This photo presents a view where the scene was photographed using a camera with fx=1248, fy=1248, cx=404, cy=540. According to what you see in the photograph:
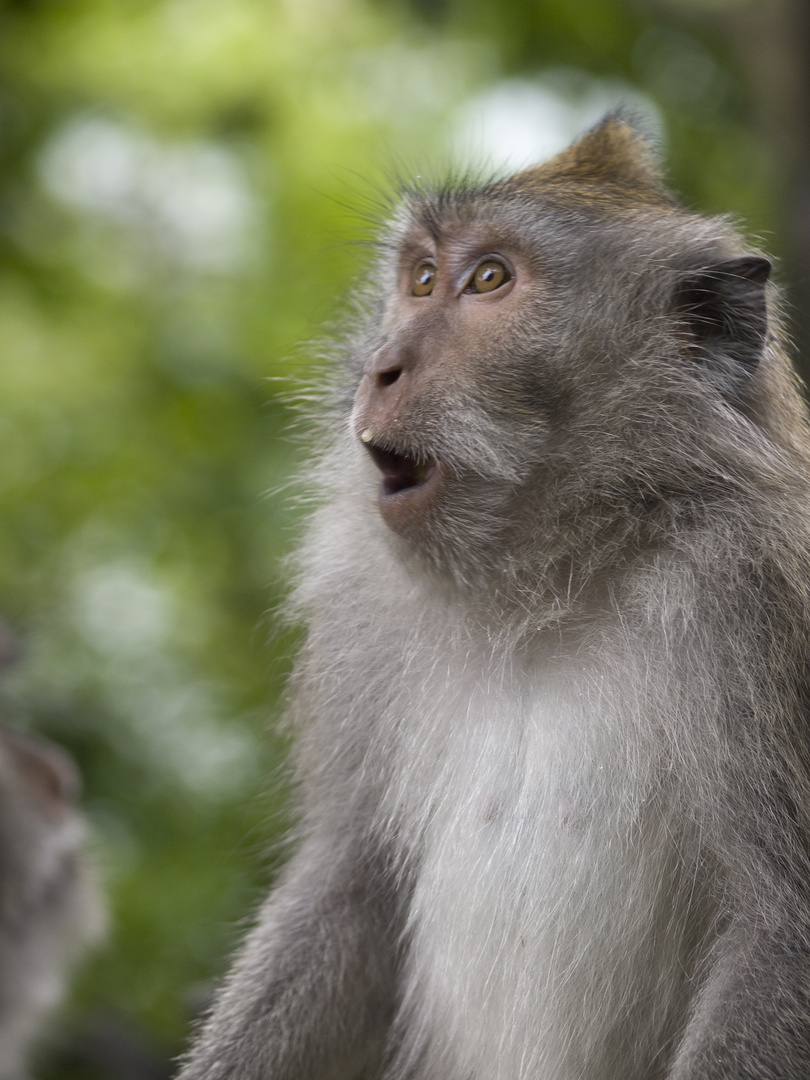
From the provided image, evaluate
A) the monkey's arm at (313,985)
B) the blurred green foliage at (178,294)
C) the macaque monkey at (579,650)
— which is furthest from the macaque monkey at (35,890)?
the macaque monkey at (579,650)

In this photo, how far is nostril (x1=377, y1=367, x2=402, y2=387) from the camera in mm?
2440

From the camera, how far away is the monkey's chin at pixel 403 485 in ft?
8.06

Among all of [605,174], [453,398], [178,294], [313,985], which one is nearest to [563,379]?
[453,398]

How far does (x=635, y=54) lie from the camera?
7379 mm

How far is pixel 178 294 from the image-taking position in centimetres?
665

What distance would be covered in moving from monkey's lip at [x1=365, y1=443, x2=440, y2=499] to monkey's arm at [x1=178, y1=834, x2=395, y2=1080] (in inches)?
35.8

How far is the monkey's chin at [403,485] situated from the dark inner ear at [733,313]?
0.60 metres

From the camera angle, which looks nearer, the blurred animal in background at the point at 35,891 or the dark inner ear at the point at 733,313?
the dark inner ear at the point at 733,313

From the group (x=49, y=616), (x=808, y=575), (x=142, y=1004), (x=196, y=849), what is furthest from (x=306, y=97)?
(x=808, y=575)

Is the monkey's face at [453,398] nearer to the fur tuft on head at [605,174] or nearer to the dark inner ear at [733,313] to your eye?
the fur tuft on head at [605,174]

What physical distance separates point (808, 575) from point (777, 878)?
549 mm

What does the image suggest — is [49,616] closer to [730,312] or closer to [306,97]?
[306,97]

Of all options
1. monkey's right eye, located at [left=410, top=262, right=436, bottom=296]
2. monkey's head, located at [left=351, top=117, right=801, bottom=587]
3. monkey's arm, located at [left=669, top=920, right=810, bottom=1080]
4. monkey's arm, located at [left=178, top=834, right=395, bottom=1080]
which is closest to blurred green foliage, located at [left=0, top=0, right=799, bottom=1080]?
monkey's arm, located at [left=178, top=834, right=395, bottom=1080]

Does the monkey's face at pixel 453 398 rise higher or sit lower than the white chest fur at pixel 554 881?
higher
